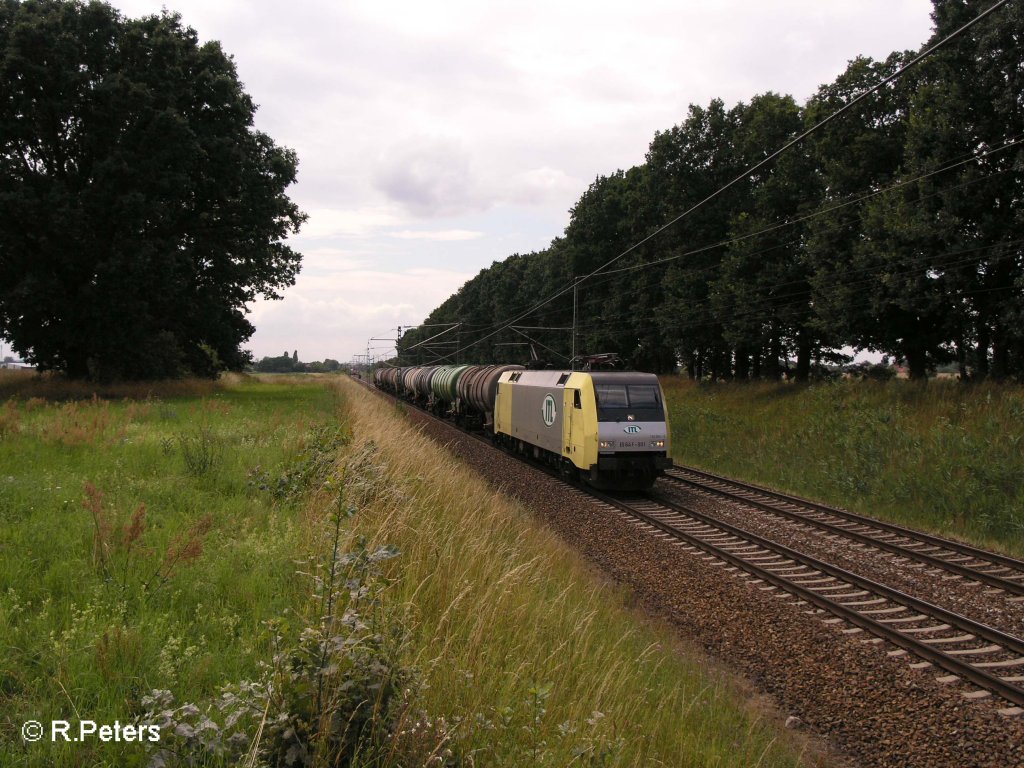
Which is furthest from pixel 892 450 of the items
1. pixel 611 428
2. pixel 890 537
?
pixel 611 428

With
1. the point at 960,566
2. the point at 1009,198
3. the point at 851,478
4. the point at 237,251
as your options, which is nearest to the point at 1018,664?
the point at 960,566

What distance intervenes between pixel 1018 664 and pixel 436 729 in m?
6.34

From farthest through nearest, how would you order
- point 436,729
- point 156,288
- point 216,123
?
point 216,123, point 156,288, point 436,729

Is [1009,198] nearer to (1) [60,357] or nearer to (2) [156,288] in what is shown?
(2) [156,288]

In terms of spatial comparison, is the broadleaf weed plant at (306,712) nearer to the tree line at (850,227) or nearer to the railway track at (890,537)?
the railway track at (890,537)

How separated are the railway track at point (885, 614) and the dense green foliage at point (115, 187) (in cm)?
2424

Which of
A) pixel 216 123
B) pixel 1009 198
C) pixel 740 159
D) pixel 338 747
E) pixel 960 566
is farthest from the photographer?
pixel 740 159

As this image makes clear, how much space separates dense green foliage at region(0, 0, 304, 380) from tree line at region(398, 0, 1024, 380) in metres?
16.5

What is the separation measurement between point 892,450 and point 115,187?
90.9ft

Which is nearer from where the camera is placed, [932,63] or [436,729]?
[436,729]

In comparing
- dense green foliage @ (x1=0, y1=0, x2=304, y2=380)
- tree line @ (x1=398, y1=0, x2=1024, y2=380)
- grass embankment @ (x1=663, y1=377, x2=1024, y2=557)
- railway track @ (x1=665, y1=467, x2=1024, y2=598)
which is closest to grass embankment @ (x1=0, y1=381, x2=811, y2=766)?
railway track @ (x1=665, y1=467, x2=1024, y2=598)

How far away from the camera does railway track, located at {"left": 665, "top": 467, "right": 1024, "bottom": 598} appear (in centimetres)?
979

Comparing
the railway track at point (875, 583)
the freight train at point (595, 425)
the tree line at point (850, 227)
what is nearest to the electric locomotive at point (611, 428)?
the freight train at point (595, 425)

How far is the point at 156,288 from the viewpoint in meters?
28.1
